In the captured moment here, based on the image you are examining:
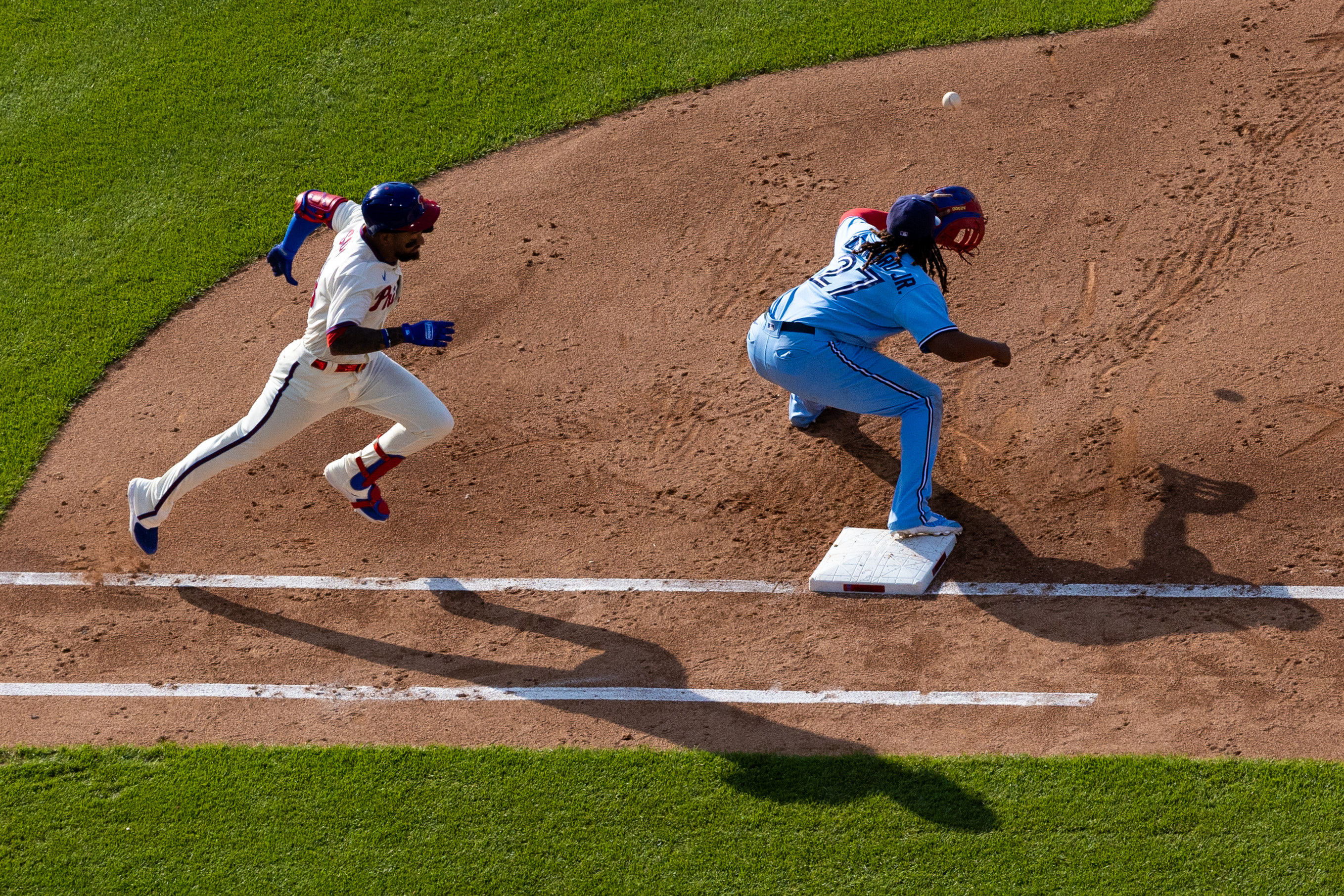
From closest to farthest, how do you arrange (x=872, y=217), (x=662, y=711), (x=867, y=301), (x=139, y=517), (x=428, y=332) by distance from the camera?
(x=662, y=711) → (x=428, y=332) → (x=867, y=301) → (x=139, y=517) → (x=872, y=217)

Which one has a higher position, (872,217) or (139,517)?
(872,217)

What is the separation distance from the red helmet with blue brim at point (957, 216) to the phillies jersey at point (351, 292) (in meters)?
2.87

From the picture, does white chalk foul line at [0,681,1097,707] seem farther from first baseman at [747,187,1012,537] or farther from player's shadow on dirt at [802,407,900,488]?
player's shadow on dirt at [802,407,900,488]

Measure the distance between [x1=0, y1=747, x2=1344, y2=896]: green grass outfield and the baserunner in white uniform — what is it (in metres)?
1.71

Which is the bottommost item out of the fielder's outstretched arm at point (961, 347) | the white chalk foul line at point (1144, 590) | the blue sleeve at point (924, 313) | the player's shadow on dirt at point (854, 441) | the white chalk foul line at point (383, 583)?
the white chalk foul line at point (383, 583)

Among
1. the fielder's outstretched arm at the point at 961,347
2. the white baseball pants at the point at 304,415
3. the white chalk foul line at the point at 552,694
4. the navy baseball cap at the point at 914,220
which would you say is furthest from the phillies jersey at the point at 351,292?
the fielder's outstretched arm at the point at 961,347

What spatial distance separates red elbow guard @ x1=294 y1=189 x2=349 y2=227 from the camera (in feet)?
23.0

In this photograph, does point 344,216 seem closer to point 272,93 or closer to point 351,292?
point 351,292

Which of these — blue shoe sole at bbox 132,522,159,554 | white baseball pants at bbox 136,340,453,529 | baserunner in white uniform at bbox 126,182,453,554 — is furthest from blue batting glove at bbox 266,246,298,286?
blue shoe sole at bbox 132,522,159,554

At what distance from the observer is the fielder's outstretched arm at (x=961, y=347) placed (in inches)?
243

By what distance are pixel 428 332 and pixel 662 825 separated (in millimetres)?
2608

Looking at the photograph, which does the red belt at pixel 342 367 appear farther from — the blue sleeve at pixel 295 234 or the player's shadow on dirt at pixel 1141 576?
the player's shadow on dirt at pixel 1141 576

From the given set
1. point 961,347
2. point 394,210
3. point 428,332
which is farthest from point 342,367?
point 961,347

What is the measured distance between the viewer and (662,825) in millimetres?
5457
